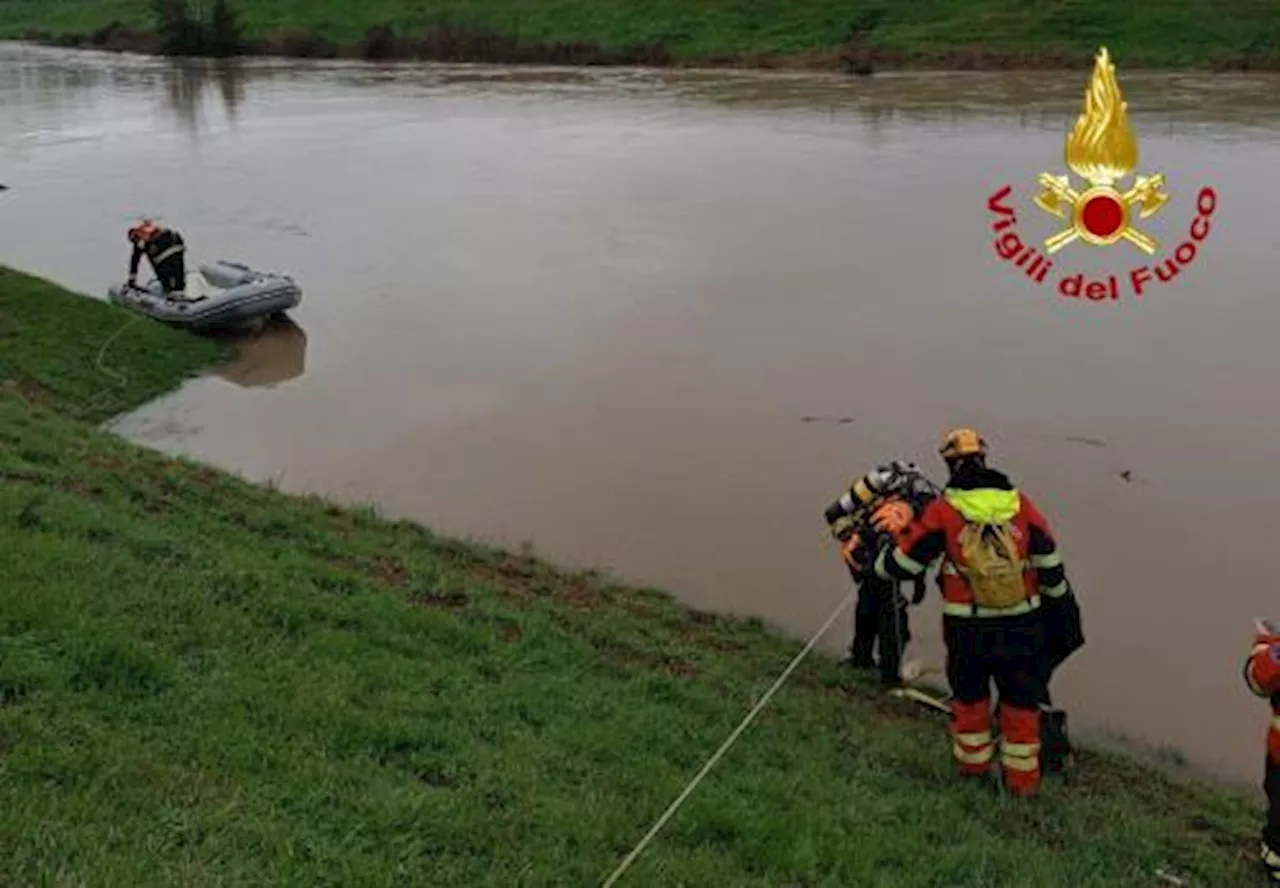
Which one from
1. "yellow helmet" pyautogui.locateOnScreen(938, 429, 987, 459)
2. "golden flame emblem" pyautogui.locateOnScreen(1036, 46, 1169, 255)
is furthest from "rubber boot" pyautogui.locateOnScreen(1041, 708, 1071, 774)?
"golden flame emblem" pyautogui.locateOnScreen(1036, 46, 1169, 255)

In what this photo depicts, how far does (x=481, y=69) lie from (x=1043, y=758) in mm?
61571

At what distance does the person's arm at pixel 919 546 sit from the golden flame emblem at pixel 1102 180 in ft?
6.10

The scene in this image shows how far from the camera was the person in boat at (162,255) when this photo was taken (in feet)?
66.9

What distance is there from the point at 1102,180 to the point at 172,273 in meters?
17.4

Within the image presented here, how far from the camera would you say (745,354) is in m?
18.9

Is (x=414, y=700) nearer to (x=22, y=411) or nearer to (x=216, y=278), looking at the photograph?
(x=22, y=411)

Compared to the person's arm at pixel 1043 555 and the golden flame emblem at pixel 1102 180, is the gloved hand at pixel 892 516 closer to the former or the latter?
the person's arm at pixel 1043 555

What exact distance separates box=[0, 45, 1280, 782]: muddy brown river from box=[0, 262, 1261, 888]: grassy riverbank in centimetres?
219

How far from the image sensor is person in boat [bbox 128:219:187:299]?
20.4 metres

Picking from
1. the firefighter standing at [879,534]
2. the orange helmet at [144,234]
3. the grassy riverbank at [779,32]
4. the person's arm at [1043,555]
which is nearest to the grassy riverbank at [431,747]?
the firefighter standing at [879,534]

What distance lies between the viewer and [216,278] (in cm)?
2150

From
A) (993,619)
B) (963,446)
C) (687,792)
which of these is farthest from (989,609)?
(687,792)

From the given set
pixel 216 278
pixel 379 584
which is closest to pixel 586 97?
pixel 216 278

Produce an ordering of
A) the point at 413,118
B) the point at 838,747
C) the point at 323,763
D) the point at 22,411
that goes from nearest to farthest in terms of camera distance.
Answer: the point at 323,763, the point at 838,747, the point at 22,411, the point at 413,118
